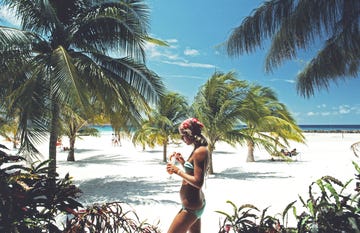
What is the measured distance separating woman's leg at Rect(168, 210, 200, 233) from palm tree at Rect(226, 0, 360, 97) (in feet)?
18.9

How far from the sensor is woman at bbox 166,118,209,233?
7.15ft

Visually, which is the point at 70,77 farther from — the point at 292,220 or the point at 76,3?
the point at 292,220

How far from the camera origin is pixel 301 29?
20.6 feet

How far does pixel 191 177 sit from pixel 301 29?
18.8 ft

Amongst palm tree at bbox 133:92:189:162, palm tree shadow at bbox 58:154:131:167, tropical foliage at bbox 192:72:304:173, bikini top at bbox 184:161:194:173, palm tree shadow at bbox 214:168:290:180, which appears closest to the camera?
bikini top at bbox 184:161:194:173

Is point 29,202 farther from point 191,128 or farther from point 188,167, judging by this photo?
point 191,128

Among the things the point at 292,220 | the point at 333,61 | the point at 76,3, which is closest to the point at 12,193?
the point at 292,220

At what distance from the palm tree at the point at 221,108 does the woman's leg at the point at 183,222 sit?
7.69 metres

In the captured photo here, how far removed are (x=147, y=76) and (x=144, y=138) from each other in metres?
8.39

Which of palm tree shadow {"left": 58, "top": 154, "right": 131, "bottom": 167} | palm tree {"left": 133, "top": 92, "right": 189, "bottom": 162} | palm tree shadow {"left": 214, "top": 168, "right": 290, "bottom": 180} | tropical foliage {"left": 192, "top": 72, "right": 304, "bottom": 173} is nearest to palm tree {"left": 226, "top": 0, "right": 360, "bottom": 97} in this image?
tropical foliage {"left": 192, "top": 72, "right": 304, "bottom": 173}

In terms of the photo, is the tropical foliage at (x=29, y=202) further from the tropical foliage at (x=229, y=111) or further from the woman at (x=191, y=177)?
the tropical foliage at (x=229, y=111)

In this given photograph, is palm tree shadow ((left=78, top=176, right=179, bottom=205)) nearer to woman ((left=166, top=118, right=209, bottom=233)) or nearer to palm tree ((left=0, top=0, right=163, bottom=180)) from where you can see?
palm tree ((left=0, top=0, right=163, bottom=180))

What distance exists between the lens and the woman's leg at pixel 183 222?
2.20 meters

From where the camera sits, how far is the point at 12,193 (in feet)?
5.06
